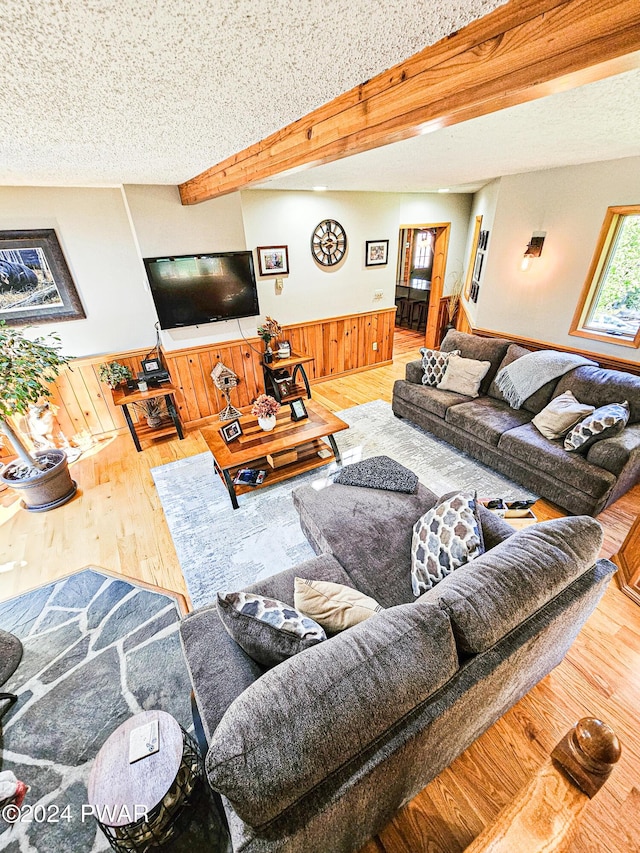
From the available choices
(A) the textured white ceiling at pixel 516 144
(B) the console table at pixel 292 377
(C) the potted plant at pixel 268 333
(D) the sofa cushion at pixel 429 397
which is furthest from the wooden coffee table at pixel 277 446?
(A) the textured white ceiling at pixel 516 144

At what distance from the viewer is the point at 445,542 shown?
5.02ft

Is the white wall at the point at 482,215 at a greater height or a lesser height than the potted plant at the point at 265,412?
greater

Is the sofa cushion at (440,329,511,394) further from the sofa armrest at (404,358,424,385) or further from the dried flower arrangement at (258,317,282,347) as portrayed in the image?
the dried flower arrangement at (258,317,282,347)

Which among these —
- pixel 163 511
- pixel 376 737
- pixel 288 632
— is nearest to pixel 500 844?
pixel 376 737

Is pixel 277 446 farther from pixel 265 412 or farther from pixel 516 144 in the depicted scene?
pixel 516 144

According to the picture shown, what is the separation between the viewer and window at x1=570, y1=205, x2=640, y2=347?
10.8 feet

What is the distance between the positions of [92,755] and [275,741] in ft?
4.23

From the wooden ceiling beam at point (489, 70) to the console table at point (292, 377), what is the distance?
2820 mm

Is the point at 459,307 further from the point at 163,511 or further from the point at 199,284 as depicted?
the point at 163,511

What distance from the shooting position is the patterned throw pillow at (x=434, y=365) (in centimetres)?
358

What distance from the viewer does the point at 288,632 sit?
1153mm

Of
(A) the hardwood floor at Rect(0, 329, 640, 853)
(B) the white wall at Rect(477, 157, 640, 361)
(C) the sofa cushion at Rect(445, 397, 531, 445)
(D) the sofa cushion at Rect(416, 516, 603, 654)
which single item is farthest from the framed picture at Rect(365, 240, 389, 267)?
(D) the sofa cushion at Rect(416, 516, 603, 654)

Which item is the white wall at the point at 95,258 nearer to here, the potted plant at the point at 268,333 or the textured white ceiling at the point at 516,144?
the potted plant at the point at 268,333

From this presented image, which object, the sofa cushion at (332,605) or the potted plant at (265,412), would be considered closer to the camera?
the sofa cushion at (332,605)
